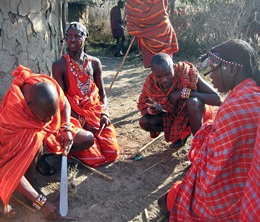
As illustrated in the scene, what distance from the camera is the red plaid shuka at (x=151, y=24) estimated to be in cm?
457

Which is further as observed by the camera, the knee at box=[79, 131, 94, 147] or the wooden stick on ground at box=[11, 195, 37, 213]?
Result: the knee at box=[79, 131, 94, 147]

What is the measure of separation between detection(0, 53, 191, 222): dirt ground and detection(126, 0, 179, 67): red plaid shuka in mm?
1206

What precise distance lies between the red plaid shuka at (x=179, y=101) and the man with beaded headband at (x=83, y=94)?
0.52m

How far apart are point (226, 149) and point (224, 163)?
3.7 inches

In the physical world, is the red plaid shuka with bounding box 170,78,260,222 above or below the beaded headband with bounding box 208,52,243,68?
below

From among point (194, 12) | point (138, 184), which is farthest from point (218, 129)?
point (194, 12)

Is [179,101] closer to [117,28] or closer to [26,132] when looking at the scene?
[26,132]

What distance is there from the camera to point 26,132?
8.63 ft

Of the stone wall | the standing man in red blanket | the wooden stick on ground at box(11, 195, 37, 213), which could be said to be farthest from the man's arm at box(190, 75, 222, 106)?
the standing man in red blanket

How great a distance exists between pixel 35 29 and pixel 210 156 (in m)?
2.27

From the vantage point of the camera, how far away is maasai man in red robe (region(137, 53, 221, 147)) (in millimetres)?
3203

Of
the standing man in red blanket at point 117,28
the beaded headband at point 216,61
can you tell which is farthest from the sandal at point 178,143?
the standing man in red blanket at point 117,28

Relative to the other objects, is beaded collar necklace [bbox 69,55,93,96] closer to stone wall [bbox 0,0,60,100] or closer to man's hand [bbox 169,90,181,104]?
stone wall [bbox 0,0,60,100]

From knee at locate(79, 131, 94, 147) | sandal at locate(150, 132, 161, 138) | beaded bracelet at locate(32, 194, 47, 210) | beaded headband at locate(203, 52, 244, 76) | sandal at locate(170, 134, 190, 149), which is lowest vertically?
sandal at locate(170, 134, 190, 149)
